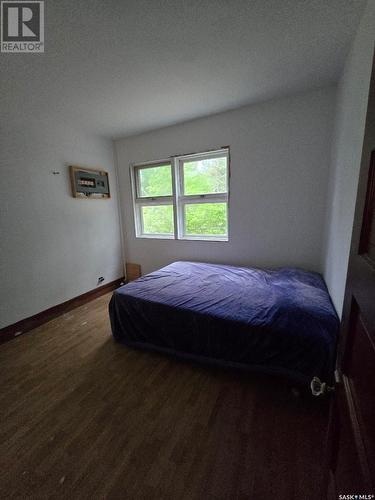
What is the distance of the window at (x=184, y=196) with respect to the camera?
8.98 ft

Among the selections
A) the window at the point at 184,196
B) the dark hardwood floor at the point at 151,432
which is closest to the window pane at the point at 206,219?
the window at the point at 184,196

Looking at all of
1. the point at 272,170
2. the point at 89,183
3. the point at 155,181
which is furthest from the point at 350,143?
the point at 89,183

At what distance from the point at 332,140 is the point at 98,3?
2.17 meters

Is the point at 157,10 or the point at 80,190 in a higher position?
the point at 157,10

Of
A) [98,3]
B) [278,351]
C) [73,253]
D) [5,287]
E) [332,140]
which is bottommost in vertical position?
[278,351]

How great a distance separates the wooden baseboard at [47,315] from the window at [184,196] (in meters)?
1.14

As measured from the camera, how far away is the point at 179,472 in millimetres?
989

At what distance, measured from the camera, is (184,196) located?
297 centimetres

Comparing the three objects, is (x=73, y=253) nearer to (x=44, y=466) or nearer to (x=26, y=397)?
(x=26, y=397)

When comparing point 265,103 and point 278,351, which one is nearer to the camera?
point 278,351

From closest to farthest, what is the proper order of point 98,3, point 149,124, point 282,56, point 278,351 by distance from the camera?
point 98,3, point 278,351, point 282,56, point 149,124

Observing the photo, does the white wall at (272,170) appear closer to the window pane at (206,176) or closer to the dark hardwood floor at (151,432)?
the window pane at (206,176)

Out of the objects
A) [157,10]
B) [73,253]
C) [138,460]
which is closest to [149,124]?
[157,10]

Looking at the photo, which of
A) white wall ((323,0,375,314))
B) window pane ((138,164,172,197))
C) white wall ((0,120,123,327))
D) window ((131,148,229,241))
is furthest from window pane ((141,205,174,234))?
white wall ((323,0,375,314))
